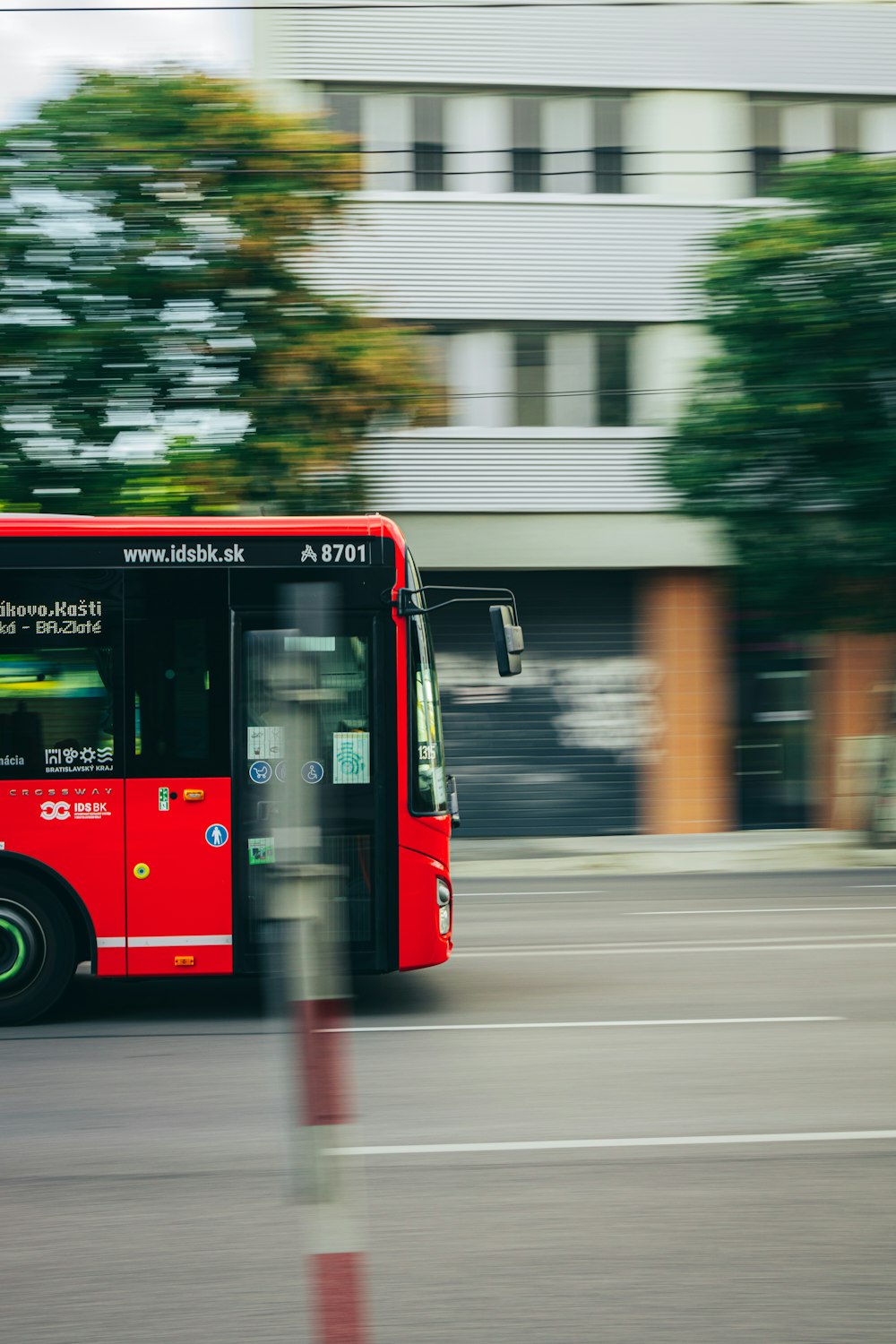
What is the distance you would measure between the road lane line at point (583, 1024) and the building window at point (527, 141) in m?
15.9

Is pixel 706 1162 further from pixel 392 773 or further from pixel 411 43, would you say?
pixel 411 43

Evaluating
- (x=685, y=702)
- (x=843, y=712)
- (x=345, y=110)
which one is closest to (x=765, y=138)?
(x=345, y=110)

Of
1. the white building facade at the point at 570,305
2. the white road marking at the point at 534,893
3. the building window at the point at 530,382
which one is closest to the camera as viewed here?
the white road marking at the point at 534,893

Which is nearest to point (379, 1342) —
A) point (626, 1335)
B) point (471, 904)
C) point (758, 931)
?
point (626, 1335)

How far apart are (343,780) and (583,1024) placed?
188cm

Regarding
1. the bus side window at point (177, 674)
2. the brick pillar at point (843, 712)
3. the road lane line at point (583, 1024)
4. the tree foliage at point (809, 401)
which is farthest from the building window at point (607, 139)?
the road lane line at point (583, 1024)

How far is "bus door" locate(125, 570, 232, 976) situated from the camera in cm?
835

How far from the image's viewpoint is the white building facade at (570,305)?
21266mm

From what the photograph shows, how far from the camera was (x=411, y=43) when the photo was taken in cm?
2123

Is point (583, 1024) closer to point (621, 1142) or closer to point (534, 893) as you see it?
point (621, 1142)

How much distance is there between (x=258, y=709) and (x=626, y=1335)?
4.89 metres

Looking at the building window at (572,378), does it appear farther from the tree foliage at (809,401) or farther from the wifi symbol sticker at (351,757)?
the wifi symbol sticker at (351,757)

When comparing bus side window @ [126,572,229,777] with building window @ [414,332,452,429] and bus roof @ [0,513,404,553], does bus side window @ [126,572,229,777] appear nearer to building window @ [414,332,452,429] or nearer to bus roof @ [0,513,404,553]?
bus roof @ [0,513,404,553]

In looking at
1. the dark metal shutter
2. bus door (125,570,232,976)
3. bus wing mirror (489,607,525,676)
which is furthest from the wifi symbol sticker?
the dark metal shutter
